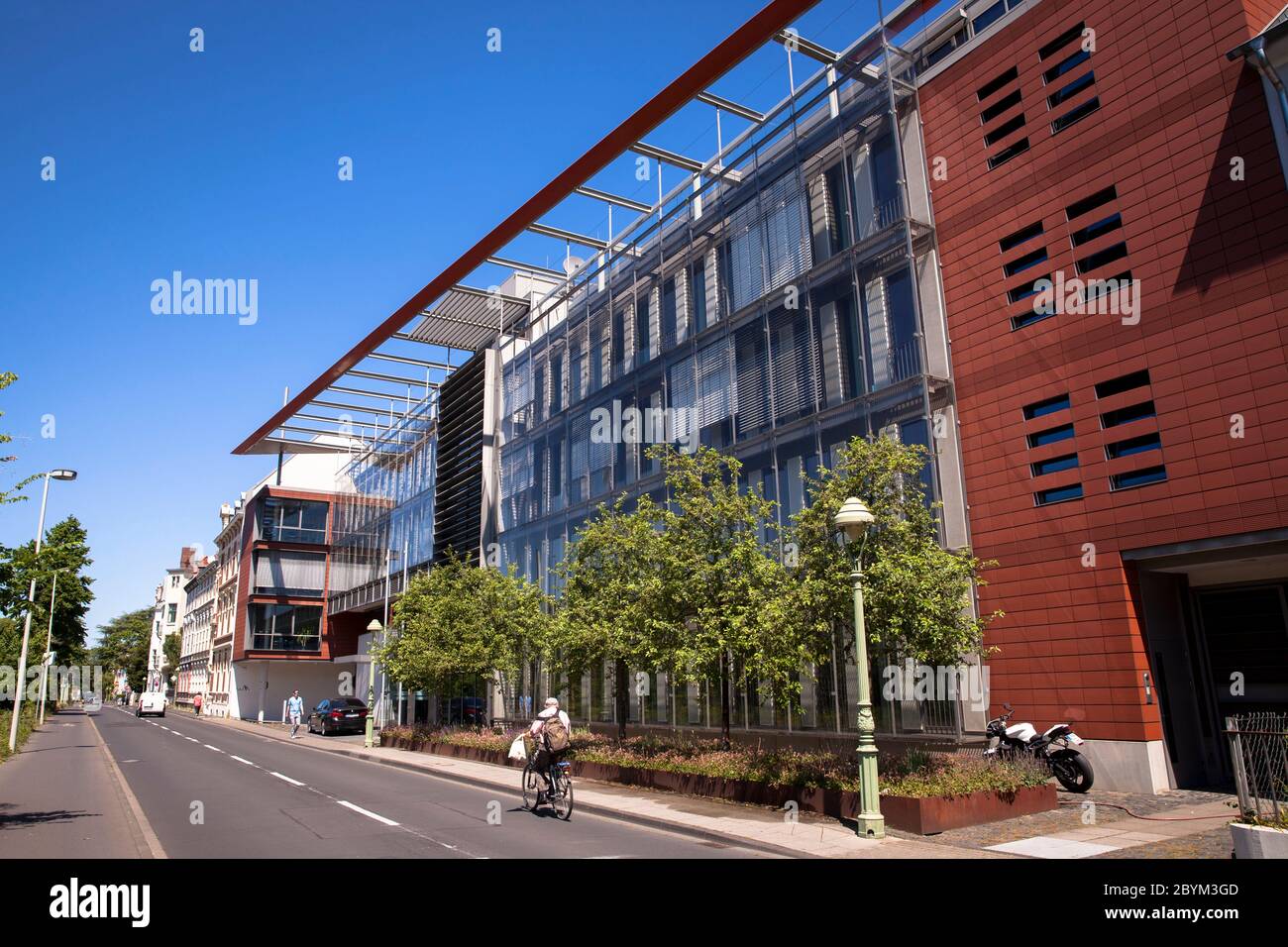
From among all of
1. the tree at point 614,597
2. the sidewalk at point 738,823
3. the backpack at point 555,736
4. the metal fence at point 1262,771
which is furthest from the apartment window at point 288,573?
the metal fence at point 1262,771

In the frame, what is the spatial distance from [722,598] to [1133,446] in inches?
314

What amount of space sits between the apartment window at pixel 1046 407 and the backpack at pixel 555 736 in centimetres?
1090

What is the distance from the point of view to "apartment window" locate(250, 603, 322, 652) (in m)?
58.6

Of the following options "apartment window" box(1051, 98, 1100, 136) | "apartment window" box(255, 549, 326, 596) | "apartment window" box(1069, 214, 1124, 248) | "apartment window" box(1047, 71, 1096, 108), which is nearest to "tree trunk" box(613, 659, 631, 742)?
"apartment window" box(1069, 214, 1124, 248)

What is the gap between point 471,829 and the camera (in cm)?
1266

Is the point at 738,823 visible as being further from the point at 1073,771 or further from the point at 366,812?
the point at 1073,771

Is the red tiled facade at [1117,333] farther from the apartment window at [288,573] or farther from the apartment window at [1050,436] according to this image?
the apartment window at [288,573]

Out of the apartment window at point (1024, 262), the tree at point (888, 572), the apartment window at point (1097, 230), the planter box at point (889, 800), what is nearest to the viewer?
the planter box at point (889, 800)

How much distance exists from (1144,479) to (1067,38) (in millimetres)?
9204

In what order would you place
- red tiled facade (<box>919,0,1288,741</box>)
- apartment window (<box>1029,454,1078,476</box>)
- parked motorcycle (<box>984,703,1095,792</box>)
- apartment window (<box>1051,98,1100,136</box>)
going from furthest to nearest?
apartment window (<box>1051,98,1100,136</box>) → apartment window (<box>1029,454,1078,476</box>) → parked motorcycle (<box>984,703,1095,792</box>) → red tiled facade (<box>919,0,1288,741</box>)

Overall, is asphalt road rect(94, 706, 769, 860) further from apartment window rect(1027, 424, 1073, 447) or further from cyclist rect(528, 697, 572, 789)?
apartment window rect(1027, 424, 1073, 447)

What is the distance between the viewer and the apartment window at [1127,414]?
1546cm

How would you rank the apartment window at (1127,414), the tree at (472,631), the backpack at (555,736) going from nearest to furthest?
the backpack at (555,736) → the apartment window at (1127,414) → the tree at (472,631)

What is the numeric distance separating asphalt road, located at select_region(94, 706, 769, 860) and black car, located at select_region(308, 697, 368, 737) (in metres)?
18.9
